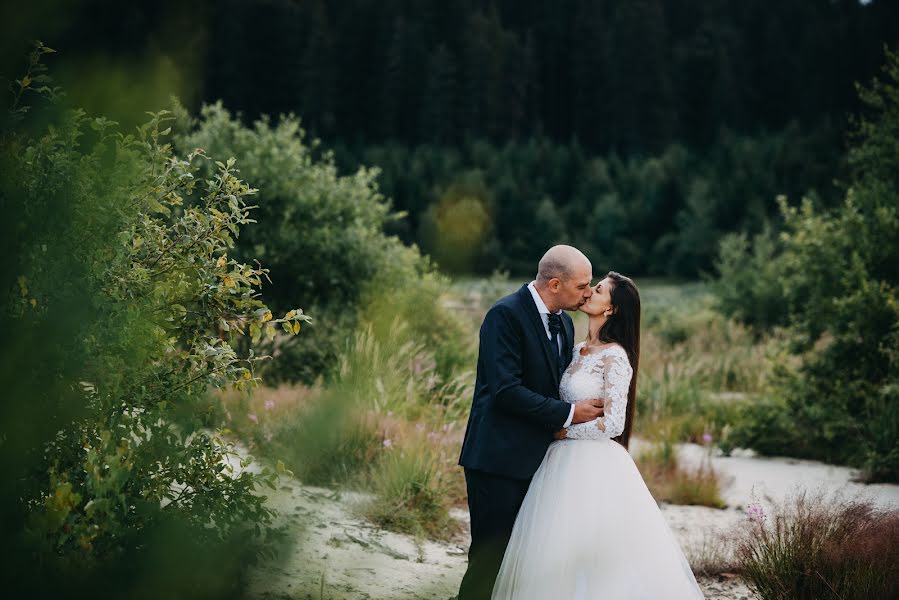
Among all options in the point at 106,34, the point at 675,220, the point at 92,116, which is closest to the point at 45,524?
the point at 92,116

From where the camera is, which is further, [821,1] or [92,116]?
[821,1]

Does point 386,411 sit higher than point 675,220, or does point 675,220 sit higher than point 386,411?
point 675,220

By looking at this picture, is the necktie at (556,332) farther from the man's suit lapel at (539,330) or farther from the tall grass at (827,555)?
the tall grass at (827,555)

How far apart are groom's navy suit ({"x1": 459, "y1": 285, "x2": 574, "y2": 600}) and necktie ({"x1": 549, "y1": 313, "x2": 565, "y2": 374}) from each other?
12 centimetres

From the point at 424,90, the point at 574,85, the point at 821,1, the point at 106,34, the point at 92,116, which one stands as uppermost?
the point at 821,1

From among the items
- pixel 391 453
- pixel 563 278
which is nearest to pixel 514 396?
pixel 563 278

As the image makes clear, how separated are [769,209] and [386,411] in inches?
1343

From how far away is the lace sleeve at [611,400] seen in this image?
4.30 metres

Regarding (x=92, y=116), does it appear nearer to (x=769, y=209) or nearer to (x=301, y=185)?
(x=301, y=185)

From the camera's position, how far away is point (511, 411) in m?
4.14

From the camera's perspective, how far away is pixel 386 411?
Result: 7.63 metres

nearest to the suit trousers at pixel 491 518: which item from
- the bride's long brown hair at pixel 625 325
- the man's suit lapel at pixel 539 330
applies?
the man's suit lapel at pixel 539 330

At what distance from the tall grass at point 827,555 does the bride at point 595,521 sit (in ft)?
2.32

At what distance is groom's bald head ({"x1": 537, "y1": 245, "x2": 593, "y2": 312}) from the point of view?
4266 mm
